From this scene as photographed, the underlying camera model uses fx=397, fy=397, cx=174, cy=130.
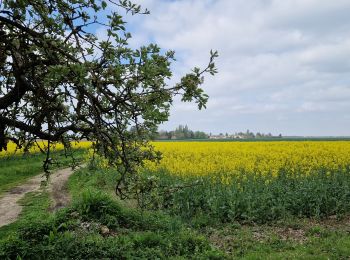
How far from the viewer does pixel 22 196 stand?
51.9ft

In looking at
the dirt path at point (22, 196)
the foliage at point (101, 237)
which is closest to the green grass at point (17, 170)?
the dirt path at point (22, 196)

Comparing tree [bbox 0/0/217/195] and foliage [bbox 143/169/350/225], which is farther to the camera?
foliage [bbox 143/169/350/225]

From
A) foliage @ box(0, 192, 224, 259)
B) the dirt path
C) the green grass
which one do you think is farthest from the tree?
the green grass

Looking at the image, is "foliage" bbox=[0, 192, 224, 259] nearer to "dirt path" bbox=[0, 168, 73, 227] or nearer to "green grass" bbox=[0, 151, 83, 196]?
"dirt path" bbox=[0, 168, 73, 227]

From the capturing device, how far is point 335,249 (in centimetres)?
849

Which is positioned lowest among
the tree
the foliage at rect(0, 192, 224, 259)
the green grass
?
the foliage at rect(0, 192, 224, 259)

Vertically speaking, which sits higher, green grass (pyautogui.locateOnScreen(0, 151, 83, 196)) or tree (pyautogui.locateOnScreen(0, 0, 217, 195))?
tree (pyautogui.locateOnScreen(0, 0, 217, 195))

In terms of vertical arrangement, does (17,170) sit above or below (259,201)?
above

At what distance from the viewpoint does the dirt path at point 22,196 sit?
12453 millimetres

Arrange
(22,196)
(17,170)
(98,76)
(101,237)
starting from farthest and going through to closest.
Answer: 1. (17,170)
2. (22,196)
3. (101,237)
4. (98,76)

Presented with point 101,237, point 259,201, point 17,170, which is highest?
point 17,170

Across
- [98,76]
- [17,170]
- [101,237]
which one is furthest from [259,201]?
[17,170]

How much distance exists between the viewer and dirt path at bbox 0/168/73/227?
1245 cm

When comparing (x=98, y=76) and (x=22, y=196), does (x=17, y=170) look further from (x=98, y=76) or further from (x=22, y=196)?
(x=98, y=76)
